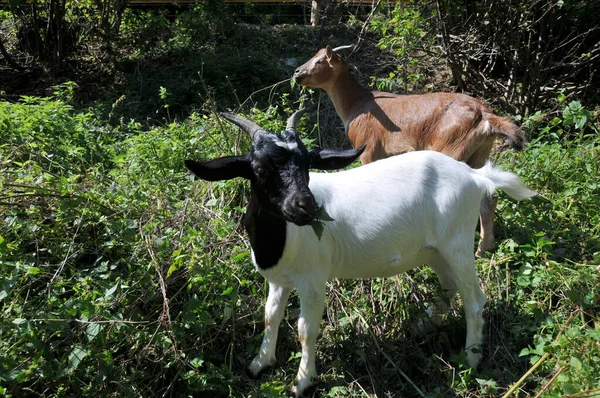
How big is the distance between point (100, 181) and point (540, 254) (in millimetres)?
3736

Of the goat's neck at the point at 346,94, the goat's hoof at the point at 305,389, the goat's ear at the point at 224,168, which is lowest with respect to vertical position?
the goat's hoof at the point at 305,389

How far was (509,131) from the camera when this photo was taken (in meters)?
5.28

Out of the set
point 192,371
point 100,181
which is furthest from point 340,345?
point 100,181

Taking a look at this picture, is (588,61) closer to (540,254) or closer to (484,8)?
(484,8)

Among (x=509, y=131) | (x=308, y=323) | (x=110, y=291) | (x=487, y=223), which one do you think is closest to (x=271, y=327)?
(x=308, y=323)

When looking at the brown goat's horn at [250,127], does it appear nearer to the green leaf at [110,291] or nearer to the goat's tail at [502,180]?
the green leaf at [110,291]

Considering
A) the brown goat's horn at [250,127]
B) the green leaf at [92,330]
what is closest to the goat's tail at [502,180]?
the brown goat's horn at [250,127]

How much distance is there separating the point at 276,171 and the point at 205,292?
1.35 meters

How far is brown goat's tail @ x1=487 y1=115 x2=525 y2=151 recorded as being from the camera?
525cm

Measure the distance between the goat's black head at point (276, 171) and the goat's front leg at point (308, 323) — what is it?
0.61 meters

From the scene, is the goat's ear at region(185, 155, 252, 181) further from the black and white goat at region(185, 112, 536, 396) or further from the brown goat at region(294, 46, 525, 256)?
the brown goat at region(294, 46, 525, 256)

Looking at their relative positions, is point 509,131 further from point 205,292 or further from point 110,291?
point 110,291

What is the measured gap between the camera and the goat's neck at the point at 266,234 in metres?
3.58

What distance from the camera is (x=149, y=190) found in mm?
4996
